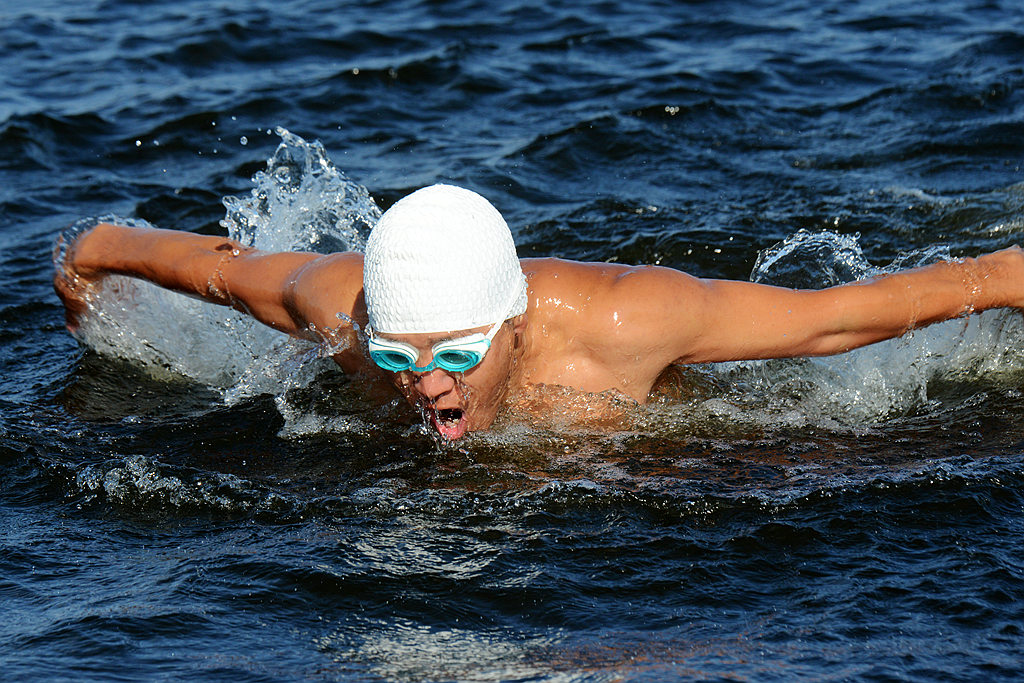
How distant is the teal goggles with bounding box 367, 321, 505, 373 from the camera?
14.8ft

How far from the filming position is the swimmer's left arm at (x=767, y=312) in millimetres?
4801

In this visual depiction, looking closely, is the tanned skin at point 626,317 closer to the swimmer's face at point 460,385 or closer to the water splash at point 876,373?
the swimmer's face at point 460,385

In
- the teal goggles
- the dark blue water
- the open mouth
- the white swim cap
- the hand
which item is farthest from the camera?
the hand

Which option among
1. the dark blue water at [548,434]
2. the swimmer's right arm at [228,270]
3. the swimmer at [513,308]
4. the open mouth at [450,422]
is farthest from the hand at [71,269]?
the open mouth at [450,422]

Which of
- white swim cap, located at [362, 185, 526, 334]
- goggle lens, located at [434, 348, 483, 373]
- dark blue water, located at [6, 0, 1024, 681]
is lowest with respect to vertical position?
dark blue water, located at [6, 0, 1024, 681]

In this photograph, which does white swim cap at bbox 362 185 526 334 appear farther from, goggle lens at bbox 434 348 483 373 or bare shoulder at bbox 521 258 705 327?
bare shoulder at bbox 521 258 705 327

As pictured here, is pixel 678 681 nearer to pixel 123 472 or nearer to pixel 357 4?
pixel 123 472

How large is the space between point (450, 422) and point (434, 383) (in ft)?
1.38

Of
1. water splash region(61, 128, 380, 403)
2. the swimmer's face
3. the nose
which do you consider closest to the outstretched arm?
the swimmer's face

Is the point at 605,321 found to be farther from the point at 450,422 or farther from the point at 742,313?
the point at 450,422

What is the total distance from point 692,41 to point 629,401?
7.81m

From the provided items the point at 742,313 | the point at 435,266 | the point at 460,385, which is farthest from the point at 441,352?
the point at 742,313

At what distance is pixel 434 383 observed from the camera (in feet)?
15.1

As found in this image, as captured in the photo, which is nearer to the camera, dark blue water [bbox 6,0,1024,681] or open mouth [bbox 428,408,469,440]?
dark blue water [bbox 6,0,1024,681]
